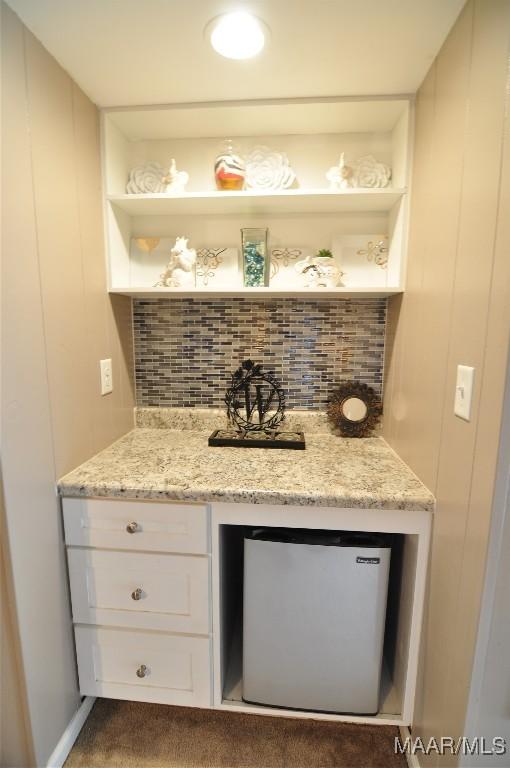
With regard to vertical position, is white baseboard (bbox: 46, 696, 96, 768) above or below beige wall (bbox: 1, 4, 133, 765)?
below

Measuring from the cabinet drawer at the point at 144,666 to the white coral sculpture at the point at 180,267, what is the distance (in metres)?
1.24

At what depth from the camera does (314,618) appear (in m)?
1.08

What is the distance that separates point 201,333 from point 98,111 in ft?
2.91

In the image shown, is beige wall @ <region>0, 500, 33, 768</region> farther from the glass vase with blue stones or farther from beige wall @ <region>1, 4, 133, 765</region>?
the glass vase with blue stones

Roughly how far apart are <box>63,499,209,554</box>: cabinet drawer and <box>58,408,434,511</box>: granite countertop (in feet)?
0.13

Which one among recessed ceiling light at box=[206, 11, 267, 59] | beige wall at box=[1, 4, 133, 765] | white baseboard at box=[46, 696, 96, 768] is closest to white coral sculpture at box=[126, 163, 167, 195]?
beige wall at box=[1, 4, 133, 765]

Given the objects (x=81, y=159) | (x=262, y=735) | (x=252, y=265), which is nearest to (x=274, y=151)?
(x=252, y=265)

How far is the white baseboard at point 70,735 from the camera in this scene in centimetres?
104

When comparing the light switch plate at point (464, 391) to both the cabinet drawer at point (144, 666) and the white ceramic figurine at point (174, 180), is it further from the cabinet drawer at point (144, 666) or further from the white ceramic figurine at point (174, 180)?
the white ceramic figurine at point (174, 180)

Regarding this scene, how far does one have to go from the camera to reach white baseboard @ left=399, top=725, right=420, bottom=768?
1.04m

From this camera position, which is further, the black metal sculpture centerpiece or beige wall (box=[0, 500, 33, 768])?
the black metal sculpture centerpiece

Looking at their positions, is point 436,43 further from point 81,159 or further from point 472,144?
point 81,159

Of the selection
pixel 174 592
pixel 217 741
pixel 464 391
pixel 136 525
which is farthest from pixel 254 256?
pixel 217 741

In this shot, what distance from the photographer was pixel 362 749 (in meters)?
1.13
